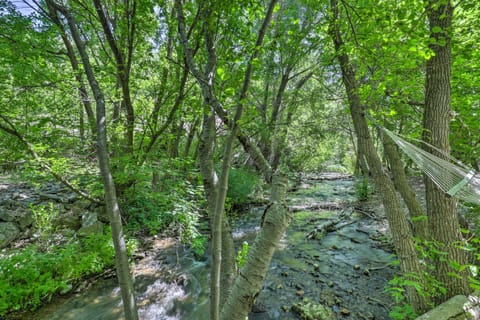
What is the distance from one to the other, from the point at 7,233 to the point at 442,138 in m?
5.98

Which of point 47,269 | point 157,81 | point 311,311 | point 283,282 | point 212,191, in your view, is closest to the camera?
point 212,191

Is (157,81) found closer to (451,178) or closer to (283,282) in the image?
(283,282)

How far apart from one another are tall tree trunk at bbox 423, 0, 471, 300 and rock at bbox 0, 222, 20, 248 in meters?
5.56

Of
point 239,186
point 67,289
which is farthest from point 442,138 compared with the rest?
point 239,186

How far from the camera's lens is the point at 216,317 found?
1.07 m

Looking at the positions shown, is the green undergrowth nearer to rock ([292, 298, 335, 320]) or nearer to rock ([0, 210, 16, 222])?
rock ([0, 210, 16, 222])

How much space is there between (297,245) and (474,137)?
126 inches

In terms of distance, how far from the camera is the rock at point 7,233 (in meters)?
3.40

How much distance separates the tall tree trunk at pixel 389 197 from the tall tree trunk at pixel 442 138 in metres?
0.22

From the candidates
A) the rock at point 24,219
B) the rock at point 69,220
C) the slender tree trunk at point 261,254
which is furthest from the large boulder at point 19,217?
the slender tree trunk at point 261,254

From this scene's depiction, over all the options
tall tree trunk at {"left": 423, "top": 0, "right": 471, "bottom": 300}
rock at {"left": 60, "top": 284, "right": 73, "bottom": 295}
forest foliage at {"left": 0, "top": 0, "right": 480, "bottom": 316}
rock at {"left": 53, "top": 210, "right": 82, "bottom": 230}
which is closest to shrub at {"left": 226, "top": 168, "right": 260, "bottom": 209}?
forest foliage at {"left": 0, "top": 0, "right": 480, "bottom": 316}

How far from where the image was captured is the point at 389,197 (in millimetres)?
2287

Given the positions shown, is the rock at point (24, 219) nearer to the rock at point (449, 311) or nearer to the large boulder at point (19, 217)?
the large boulder at point (19, 217)

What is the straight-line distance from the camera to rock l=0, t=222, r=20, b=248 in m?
3.40
